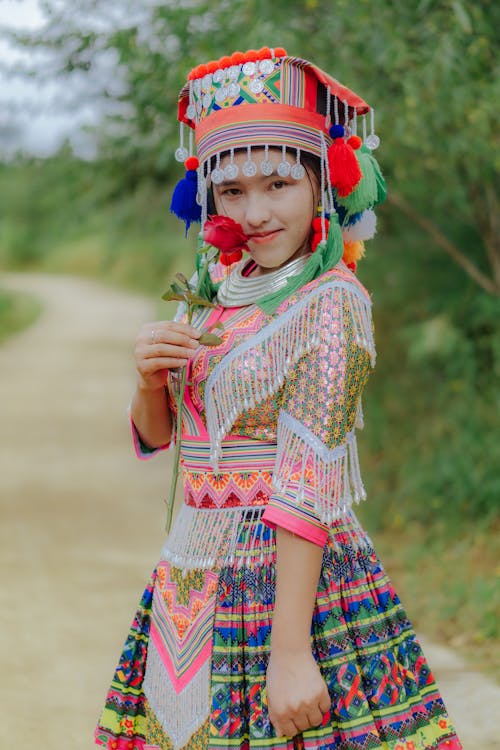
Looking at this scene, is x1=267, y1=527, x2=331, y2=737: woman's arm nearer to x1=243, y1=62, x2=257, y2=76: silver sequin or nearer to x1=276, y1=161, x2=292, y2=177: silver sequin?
x1=276, y1=161, x2=292, y2=177: silver sequin

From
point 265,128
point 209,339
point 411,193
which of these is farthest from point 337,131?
point 411,193

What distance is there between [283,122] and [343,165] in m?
0.14

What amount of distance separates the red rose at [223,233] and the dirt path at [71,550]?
2178 millimetres

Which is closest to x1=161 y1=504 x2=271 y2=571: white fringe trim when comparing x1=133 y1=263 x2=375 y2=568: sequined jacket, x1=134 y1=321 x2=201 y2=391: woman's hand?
x1=133 y1=263 x2=375 y2=568: sequined jacket

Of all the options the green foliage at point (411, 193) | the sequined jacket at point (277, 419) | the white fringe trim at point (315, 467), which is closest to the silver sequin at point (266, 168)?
the sequined jacket at point (277, 419)

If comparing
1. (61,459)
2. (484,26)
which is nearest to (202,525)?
(484,26)

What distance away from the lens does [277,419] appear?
169 centimetres

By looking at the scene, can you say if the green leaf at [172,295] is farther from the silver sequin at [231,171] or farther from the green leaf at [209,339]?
the silver sequin at [231,171]

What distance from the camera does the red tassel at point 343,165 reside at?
1712mm

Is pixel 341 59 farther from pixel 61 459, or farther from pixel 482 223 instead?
pixel 61 459

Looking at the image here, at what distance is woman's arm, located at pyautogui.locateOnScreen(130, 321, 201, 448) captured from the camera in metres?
1.67

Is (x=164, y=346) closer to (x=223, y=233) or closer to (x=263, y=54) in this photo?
(x=223, y=233)

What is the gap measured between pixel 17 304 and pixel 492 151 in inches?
598

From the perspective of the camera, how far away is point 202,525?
1.79 m
